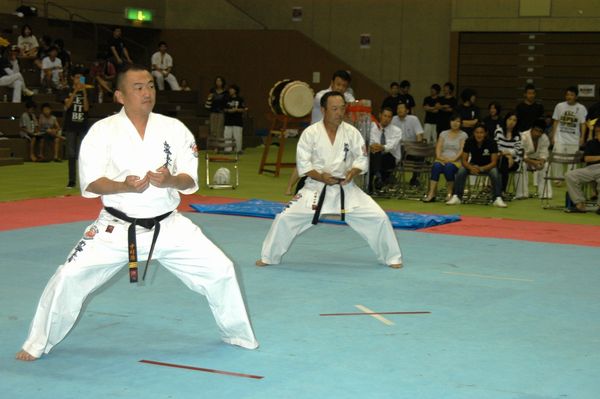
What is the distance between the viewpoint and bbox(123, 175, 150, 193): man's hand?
4.60 meters

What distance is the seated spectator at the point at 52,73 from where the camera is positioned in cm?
2103

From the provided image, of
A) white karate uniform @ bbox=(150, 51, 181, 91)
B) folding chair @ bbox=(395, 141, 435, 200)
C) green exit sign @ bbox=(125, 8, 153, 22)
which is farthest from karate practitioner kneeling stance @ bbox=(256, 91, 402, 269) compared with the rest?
green exit sign @ bbox=(125, 8, 153, 22)

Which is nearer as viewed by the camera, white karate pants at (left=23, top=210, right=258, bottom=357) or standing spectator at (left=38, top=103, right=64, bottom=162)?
white karate pants at (left=23, top=210, right=258, bottom=357)

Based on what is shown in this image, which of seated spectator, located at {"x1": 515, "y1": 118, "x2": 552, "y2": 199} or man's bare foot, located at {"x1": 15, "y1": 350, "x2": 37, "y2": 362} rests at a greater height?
seated spectator, located at {"x1": 515, "y1": 118, "x2": 552, "y2": 199}

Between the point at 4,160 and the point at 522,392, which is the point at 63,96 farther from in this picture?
the point at 522,392

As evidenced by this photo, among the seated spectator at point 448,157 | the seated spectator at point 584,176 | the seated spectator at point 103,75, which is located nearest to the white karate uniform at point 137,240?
the seated spectator at point 584,176

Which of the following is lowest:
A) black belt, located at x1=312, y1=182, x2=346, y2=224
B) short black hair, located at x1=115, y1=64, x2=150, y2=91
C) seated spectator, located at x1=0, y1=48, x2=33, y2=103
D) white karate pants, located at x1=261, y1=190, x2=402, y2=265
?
white karate pants, located at x1=261, y1=190, x2=402, y2=265

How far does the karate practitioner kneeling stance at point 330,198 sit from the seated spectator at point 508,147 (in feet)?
19.7

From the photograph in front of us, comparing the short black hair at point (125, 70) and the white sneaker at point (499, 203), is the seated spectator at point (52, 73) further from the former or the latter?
the short black hair at point (125, 70)

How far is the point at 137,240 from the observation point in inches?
193

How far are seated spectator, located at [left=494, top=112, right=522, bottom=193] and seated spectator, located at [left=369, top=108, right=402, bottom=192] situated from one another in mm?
1542

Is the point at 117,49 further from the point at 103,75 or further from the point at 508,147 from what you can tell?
the point at 508,147

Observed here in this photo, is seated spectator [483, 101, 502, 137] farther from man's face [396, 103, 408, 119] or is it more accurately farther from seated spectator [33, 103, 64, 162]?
seated spectator [33, 103, 64, 162]

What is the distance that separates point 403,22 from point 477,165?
12.2m
